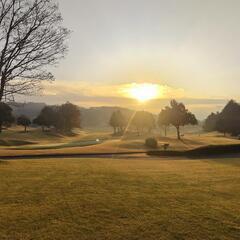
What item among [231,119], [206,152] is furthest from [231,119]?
[206,152]

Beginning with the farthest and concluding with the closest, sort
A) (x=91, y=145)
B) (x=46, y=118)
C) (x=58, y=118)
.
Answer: (x=58, y=118), (x=46, y=118), (x=91, y=145)

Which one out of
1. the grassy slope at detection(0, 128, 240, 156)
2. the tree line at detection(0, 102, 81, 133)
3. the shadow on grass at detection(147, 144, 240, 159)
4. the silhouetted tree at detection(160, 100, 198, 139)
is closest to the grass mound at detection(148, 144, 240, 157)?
the shadow on grass at detection(147, 144, 240, 159)

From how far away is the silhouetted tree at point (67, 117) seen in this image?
424ft

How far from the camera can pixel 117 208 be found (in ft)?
42.3

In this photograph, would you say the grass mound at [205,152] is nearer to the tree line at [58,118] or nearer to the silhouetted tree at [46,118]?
the silhouetted tree at [46,118]

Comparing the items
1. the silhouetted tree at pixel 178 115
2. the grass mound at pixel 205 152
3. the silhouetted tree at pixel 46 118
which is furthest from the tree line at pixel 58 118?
the grass mound at pixel 205 152

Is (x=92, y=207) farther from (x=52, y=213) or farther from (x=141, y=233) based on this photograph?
(x=141, y=233)

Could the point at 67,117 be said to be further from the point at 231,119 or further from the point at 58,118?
the point at 231,119

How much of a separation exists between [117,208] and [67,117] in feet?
390

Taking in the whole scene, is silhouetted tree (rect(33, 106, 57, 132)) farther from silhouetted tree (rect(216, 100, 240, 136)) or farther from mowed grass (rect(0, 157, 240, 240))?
mowed grass (rect(0, 157, 240, 240))

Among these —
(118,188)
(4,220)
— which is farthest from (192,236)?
(118,188)

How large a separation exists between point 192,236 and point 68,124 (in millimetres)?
122329

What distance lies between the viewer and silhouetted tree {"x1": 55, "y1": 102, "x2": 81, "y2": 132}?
424 feet

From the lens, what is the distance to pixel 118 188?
1692cm
